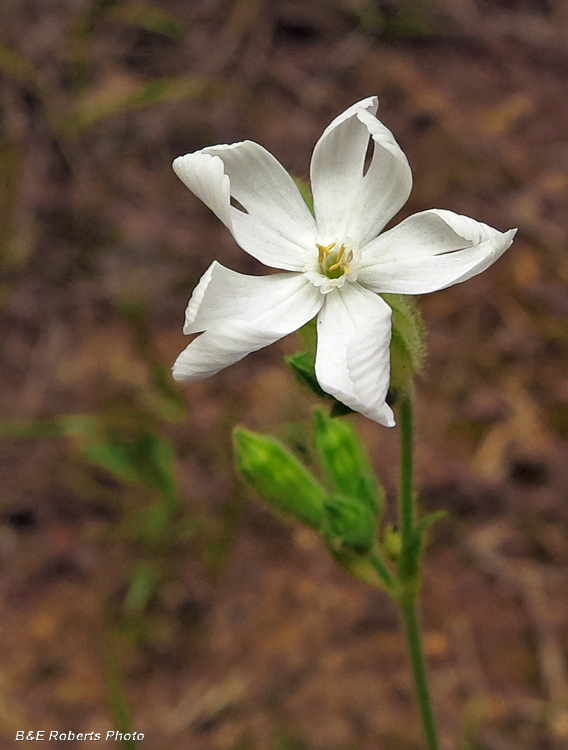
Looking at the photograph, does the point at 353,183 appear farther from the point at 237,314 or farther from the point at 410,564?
the point at 410,564

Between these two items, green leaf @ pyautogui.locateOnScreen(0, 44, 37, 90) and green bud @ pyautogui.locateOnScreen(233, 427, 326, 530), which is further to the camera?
green leaf @ pyautogui.locateOnScreen(0, 44, 37, 90)

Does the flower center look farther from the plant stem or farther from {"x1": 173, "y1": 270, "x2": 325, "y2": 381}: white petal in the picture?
the plant stem

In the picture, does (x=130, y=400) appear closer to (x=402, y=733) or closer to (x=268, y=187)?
(x=402, y=733)

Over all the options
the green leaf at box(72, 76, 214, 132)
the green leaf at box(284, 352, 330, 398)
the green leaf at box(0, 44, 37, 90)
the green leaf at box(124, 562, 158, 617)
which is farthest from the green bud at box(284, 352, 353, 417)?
the green leaf at box(0, 44, 37, 90)

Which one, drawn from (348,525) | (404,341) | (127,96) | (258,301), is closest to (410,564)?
(348,525)

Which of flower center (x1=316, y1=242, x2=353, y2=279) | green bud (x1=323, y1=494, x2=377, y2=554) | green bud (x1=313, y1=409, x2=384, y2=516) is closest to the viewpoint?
flower center (x1=316, y1=242, x2=353, y2=279)

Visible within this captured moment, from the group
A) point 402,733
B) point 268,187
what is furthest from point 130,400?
point 268,187

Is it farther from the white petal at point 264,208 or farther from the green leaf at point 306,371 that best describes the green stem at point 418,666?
the white petal at point 264,208
